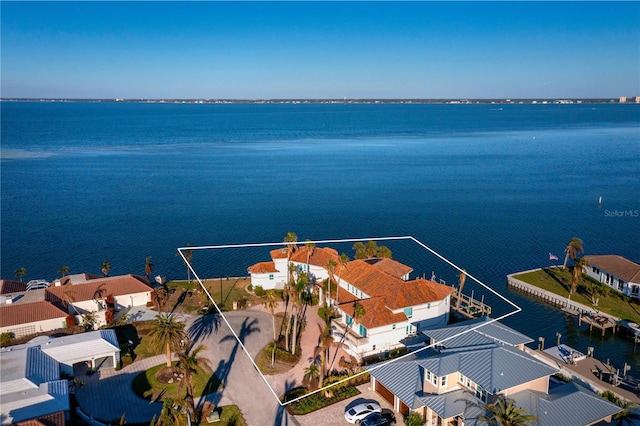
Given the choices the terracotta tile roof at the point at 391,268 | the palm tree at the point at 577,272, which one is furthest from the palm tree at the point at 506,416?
the palm tree at the point at 577,272

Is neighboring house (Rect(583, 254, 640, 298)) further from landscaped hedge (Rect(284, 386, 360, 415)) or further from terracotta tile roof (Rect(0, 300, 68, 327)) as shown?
terracotta tile roof (Rect(0, 300, 68, 327))

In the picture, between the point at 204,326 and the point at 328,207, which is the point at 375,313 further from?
the point at 328,207

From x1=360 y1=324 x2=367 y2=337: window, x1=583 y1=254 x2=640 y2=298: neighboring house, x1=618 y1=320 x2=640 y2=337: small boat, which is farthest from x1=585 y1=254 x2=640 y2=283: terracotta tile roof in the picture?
x1=360 y1=324 x2=367 y2=337: window

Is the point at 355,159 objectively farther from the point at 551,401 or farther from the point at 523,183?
the point at 551,401

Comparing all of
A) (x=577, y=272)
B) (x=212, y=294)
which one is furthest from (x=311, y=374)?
(x=577, y=272)

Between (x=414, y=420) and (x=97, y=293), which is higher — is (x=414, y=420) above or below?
below

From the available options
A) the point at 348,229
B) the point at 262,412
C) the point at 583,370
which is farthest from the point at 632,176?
the point at 262,412
